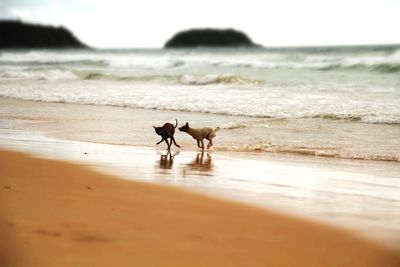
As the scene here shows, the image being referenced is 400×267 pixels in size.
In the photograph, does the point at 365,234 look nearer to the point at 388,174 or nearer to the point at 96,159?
the point at 388,174

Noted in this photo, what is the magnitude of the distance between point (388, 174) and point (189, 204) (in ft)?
10.9

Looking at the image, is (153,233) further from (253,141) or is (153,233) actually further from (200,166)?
(253,141)

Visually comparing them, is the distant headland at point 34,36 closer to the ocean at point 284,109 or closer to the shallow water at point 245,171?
the ocean at point 284,109

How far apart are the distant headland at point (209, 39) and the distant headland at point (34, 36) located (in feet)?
84.1

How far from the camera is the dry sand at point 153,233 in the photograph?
3369 mm

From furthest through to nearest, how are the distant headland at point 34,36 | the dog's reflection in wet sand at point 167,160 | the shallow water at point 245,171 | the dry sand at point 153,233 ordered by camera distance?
1. the distant headland at point 34,36
2. the dog's reflection in wet sand at point 167,160
3. the shallow water at point 245,171
4. the dry sand at point 153,233

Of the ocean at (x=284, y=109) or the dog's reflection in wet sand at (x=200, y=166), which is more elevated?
the ocean at (x=284, y=109)

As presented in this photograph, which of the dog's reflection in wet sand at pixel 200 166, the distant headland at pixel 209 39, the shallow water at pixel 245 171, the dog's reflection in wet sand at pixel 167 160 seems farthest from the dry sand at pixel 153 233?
the distant headland at pixel 209 39

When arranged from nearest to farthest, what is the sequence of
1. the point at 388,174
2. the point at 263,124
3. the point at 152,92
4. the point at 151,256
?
the point at 151,256 → the point at 388,174 → the point at 263,124 → the point at 152,92

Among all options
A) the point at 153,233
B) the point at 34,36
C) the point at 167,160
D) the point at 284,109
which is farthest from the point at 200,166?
the point at 34,36

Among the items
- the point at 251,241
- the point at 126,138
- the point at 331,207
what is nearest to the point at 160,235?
the point at 251,241

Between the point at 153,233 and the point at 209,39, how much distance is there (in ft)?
408

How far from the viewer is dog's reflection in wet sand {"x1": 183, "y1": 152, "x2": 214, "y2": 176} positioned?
6.68m

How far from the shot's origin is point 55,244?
346 centimetres
